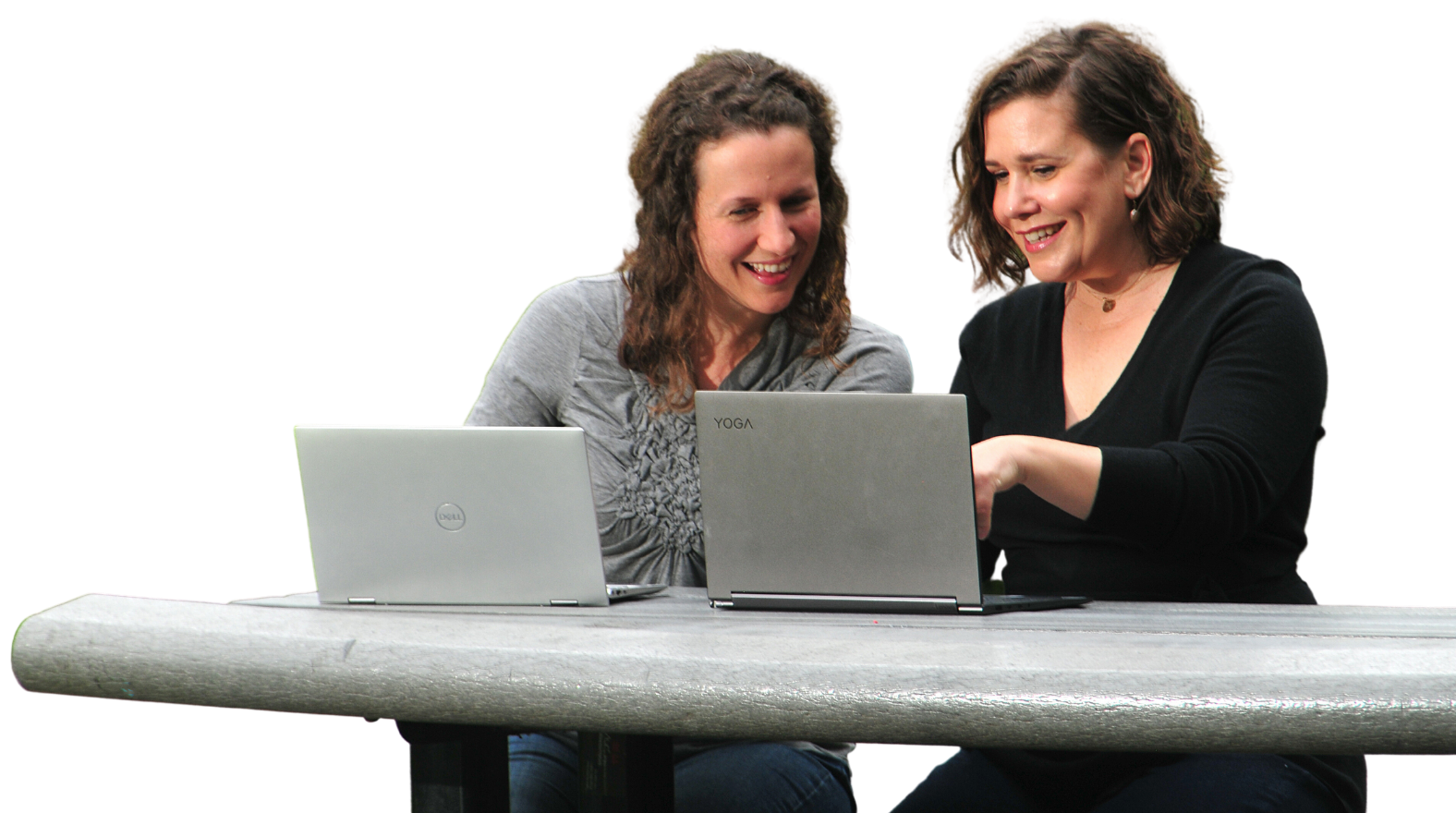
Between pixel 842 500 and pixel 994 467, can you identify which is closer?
pixel 842 500

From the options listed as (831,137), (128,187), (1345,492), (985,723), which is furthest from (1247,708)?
(128,187)

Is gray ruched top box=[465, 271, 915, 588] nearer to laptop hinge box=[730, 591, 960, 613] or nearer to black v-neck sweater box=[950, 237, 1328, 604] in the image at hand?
black v-neck sweater box=[950, 237, 1328, 604]

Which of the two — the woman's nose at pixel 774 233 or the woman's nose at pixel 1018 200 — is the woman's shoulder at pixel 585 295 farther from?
the woman's nose at pixel 1018 200

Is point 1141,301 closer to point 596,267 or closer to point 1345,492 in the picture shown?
point 1345,492

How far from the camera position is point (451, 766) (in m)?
1.00

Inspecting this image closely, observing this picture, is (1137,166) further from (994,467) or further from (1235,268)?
(994,467)

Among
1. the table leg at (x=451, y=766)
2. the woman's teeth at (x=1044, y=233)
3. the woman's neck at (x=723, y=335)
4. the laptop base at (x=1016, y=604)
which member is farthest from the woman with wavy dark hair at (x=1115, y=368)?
the table leg at (x=451, y=766)

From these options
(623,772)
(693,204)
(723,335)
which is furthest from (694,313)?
(623,772)

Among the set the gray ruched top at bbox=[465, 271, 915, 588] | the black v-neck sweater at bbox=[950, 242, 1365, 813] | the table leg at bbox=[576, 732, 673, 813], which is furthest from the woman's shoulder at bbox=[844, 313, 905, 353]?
the table leg at bbox=[576, 732, 673, 813]

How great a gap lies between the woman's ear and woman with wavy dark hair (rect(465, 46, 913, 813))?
43cm

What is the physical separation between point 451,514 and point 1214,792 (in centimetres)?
73

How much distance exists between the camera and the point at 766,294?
5.96 ft

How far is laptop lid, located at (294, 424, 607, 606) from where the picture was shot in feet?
3.83

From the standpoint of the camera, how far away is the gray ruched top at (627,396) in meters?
1.74
